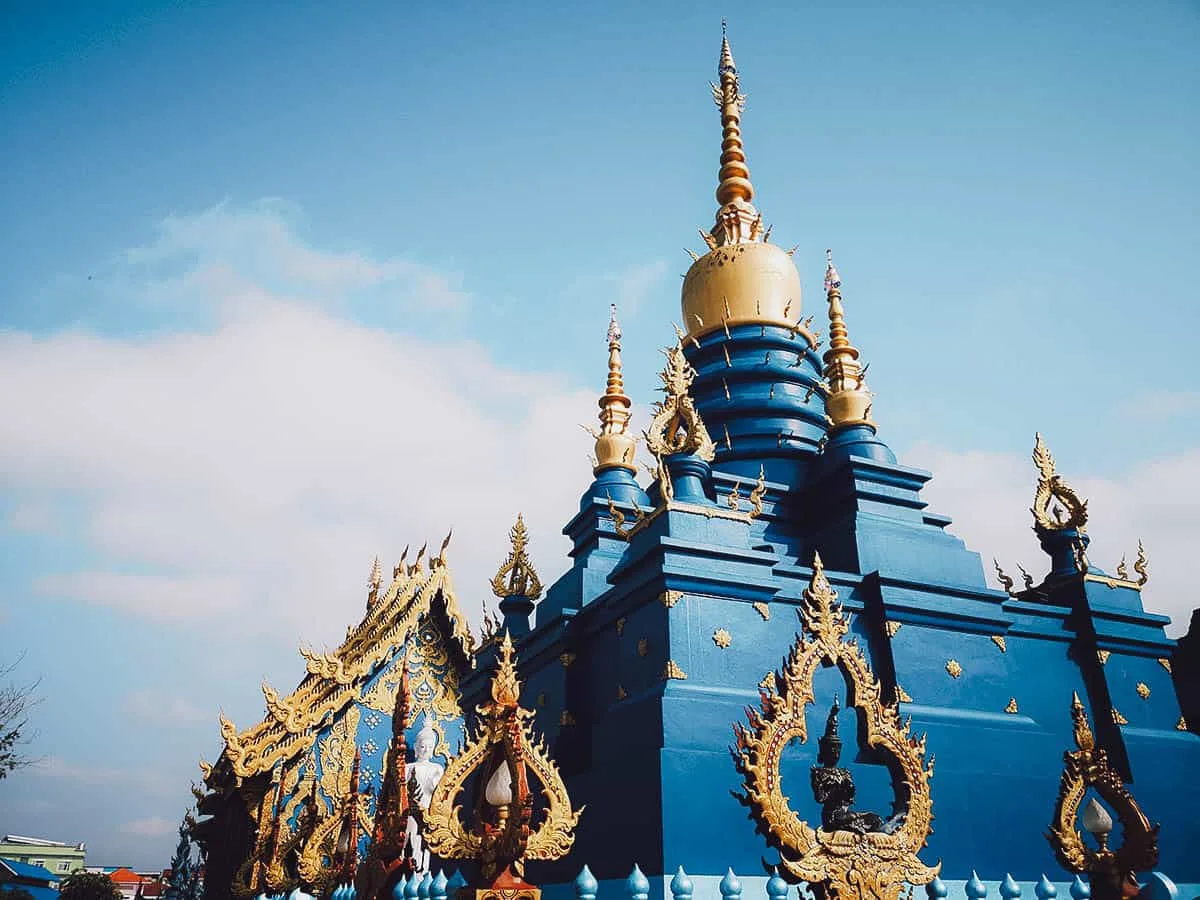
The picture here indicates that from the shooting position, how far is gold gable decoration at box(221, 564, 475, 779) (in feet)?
49.3

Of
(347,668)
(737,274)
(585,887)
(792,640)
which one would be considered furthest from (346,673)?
(585,887)

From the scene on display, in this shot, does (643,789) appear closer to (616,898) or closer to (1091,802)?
(616,898)

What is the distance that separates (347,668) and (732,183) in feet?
44.0

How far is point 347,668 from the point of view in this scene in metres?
16.3

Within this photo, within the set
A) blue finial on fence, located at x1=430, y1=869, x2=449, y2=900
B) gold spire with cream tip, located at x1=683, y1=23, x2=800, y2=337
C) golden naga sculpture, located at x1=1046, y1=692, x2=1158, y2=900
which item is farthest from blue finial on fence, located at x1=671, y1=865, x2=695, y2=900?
gold spire with cream tip, located at x1=683, y1=23, x2=800, y2=337

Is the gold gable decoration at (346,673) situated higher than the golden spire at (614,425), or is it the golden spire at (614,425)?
the golden spire at (614,425)

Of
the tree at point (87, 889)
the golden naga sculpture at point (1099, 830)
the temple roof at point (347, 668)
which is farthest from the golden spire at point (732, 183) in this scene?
the tree at point (87, 889)

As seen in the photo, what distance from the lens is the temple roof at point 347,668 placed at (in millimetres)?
15039

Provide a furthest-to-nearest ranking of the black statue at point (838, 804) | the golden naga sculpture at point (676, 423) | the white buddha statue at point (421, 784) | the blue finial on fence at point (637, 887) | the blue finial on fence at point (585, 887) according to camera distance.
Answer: the golden naga sculpture at point (676, 423) < the white buddha statue at point (421, 784) < the black statue at point (838, 804) < the blue finial on fence at point (585, 887) < the blue finial on fence at point (637, 887)

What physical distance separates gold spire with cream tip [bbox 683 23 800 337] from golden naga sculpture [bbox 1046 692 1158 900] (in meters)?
13.4

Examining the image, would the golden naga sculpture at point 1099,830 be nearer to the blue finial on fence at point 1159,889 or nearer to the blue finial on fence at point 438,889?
the blue finial on fence at point 1159,889

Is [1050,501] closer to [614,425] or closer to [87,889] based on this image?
Answer: [614,425]

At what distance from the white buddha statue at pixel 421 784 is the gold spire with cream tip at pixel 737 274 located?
10787 millimetres

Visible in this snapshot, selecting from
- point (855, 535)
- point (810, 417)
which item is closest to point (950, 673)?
point (855, 535)
